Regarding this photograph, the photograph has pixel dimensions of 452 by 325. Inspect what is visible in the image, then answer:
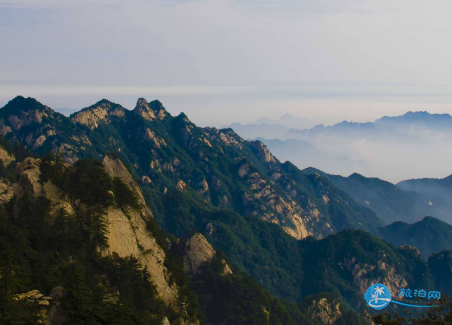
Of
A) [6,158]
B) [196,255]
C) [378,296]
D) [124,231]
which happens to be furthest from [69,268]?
[378,296]

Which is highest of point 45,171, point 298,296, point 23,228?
point 45,171

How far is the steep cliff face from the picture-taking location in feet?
223

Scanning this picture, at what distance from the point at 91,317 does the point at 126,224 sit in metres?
24.3

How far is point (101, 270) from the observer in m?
62.9

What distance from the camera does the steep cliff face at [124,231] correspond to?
67.9 meters

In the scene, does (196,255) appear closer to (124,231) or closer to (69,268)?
(124,231)

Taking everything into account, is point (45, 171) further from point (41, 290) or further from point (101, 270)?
point (41, 290)

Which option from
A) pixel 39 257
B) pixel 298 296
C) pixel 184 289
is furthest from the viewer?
pixel 298 296

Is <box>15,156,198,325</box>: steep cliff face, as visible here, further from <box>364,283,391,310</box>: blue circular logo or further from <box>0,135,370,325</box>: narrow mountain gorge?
<box>364,283,391,310</box>: blue circular logo

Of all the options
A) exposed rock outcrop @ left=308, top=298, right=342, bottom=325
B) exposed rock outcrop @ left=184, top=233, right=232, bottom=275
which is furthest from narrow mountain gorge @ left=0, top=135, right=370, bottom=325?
exposed rock outcrop @ left=308, top=298, right=342, bottom=325

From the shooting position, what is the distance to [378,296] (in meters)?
178

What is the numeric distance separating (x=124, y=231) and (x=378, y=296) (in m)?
137

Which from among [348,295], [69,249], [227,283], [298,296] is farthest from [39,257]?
[348,295]

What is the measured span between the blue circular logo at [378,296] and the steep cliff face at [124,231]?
11524cm
